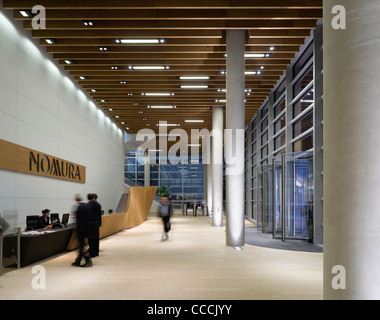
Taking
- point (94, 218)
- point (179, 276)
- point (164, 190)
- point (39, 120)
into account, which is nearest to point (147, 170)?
point (164, 190)

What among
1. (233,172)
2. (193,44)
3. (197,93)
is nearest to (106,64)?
(193,44)

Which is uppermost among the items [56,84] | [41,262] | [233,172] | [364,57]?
[56,84]

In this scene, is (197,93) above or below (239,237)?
above

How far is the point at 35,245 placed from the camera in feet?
24.0

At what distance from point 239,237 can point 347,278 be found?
7.39 m

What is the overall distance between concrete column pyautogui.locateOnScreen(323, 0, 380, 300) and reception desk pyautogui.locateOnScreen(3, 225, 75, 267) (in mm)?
5946

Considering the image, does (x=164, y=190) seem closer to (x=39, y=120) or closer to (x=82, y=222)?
(x=39, y=120)

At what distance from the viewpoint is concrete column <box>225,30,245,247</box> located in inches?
402

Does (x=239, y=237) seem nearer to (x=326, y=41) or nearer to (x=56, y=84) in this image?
(x=326, y=41)

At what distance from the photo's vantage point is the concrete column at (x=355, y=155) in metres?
2.86

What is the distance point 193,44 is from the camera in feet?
35.8

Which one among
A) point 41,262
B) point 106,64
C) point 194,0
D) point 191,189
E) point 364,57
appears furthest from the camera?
point 191,189

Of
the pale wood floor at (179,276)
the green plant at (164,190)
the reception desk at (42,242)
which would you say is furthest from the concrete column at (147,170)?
the pale wood floor at (179,276)

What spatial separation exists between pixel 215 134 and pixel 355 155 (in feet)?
49.1
